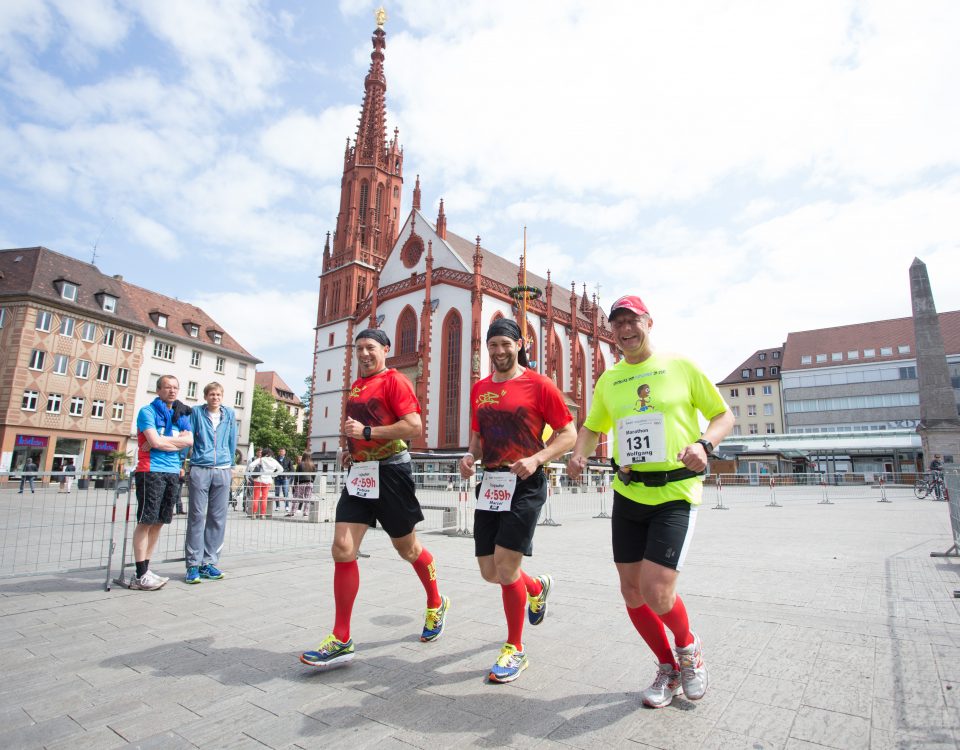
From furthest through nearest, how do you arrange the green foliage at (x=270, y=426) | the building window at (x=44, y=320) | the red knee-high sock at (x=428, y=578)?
the green foliage at (x=270, y=426) → the building window at (x=44, y=320) → the red knee-high sock at (x=428, y=578)

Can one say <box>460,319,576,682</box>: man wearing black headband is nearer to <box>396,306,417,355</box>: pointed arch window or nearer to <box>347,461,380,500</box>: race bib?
<box>347,461,380,500</box>: race bib

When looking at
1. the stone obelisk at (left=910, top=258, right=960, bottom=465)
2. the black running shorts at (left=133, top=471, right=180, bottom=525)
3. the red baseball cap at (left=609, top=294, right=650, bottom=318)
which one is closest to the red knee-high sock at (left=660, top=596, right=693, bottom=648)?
the red baseball cap at (left=609, top=294, right=650, bottom=318)

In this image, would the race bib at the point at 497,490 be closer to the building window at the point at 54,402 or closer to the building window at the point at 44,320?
the building window at the point at 54,402

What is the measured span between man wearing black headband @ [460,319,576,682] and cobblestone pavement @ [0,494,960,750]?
1.13 feet

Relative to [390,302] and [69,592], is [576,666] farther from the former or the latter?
[390,302]

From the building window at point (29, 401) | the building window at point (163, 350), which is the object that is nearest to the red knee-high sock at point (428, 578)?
the building window at point (29, 401)

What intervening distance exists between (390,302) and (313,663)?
4027 cm

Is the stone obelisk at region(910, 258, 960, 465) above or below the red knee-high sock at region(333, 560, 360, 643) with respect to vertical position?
above

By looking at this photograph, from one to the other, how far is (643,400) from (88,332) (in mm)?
41396

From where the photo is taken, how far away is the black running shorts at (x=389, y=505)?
3.47m

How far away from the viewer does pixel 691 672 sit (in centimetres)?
260

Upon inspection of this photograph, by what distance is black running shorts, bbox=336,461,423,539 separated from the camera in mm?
3469

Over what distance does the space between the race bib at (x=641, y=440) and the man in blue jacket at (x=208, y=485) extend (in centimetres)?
451

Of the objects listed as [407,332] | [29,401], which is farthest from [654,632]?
[29,401]
